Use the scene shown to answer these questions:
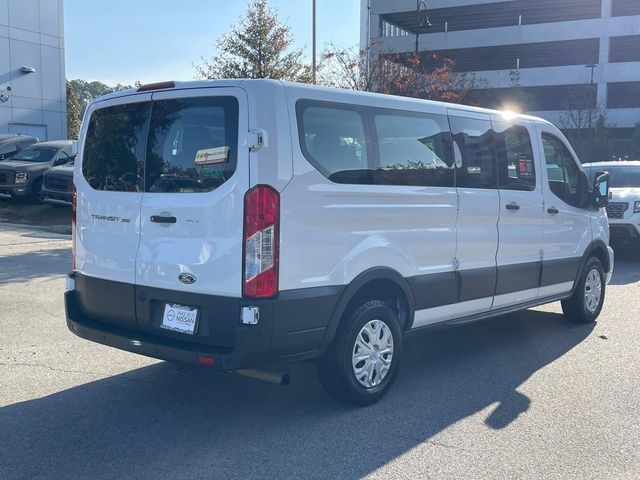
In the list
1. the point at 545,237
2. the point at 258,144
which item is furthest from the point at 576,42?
the point at 258,144

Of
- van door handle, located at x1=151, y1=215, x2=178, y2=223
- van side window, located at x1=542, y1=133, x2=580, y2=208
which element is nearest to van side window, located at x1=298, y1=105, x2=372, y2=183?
van door handle, located at x1=151, y1=215, x2=178, y2=223

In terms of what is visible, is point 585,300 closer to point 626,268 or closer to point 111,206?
point 626,268

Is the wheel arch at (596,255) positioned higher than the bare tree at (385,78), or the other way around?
the bare tree at (385,78)

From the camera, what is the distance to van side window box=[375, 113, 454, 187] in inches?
194

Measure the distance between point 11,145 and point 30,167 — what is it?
2.71 metres

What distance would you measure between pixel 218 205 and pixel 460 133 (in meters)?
2.45

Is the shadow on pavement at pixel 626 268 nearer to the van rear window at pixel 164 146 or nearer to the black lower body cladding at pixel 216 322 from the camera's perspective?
the black lower body cladding at pixel 216 322

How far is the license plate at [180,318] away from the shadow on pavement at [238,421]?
674 millimetres

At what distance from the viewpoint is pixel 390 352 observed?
16.4 feet

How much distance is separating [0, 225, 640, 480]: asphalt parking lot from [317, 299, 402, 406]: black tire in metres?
0.13

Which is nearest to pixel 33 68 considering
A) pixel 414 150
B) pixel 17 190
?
pixel 17 190

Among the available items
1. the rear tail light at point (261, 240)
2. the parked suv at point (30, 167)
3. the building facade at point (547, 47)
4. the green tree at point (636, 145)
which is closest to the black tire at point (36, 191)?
the parked suv at point (30, 167)

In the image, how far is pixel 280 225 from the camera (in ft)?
13.5

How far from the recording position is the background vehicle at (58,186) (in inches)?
650
